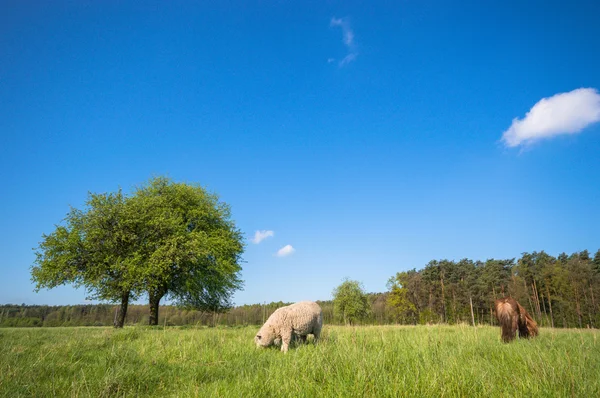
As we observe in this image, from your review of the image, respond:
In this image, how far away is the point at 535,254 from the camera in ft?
218

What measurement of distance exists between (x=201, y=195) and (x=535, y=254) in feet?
238

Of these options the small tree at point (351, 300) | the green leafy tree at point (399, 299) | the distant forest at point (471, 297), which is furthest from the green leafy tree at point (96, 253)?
the green leafy tree at point (399, 299)

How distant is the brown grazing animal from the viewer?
31.3 ft

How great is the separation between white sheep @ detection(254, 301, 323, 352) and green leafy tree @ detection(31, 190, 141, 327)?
1632cm

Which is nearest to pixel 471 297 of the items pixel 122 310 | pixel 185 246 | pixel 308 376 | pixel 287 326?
pixel 185 246

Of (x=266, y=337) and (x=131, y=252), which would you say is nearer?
(x=266, y=337)

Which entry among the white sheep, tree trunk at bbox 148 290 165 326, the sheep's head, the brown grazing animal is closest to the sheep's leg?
the white sheep

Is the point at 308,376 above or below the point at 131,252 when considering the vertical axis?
below

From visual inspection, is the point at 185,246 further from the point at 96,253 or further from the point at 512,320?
the point at 512,320

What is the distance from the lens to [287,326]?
8.51m

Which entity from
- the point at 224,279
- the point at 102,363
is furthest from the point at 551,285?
the point at 102,363

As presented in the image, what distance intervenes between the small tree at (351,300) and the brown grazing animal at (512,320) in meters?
42.3

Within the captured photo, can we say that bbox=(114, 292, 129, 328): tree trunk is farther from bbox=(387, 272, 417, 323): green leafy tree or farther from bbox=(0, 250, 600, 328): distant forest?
bbox=(387, 272, 417, 323): green leafy tree

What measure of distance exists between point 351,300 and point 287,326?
47099mm
